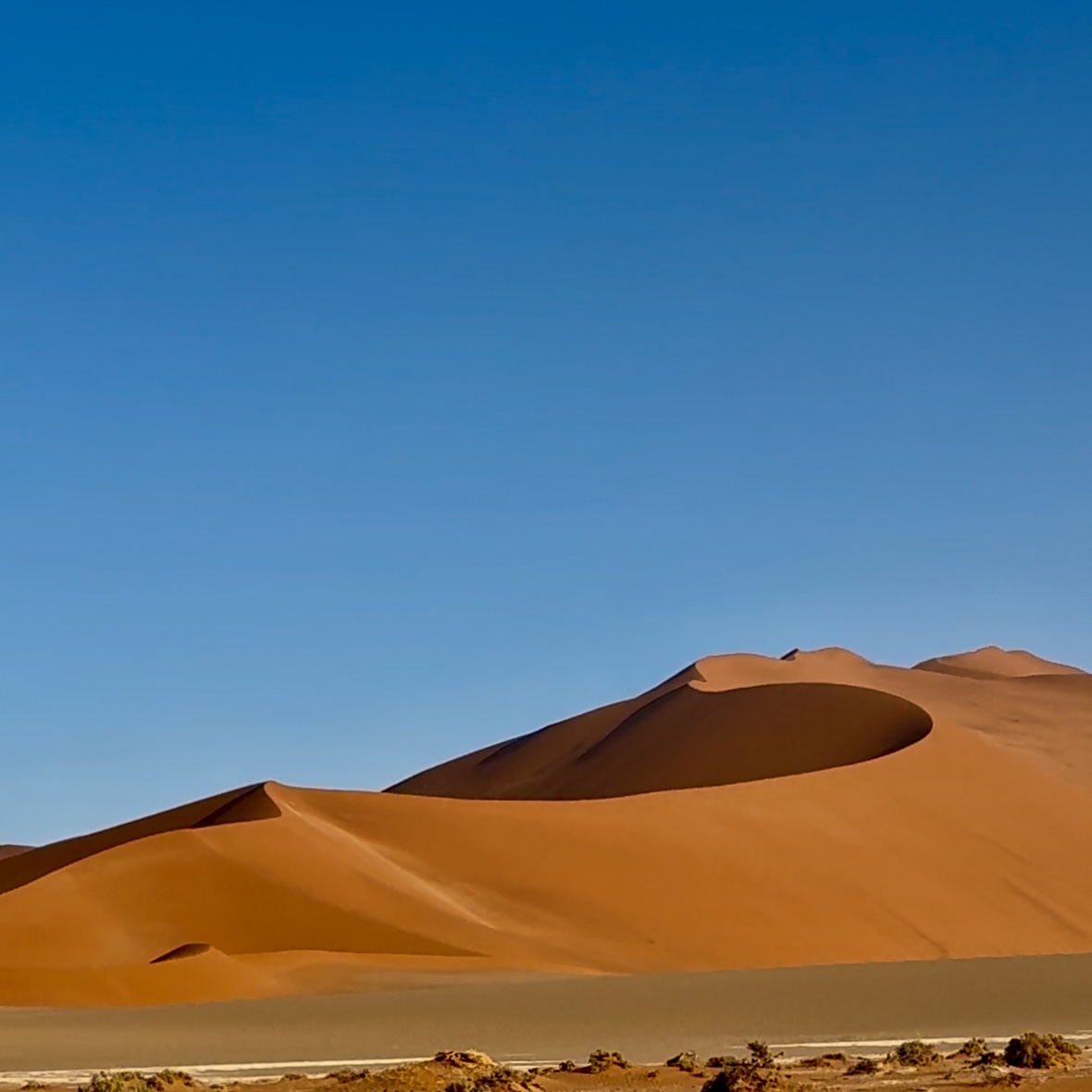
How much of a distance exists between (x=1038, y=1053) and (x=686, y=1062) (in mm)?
3369

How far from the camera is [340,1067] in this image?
18562 mm

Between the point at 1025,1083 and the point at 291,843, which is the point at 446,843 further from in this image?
the point at 1025,1083

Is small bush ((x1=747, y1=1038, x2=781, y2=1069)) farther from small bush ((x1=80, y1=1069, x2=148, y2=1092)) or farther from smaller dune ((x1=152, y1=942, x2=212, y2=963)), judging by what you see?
smaller dune ((x1=152, y1=942, x2=212, y2=963))

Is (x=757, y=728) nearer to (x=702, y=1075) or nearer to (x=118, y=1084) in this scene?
(x=702, y=1075)

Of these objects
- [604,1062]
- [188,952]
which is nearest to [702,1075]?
[604,1062]

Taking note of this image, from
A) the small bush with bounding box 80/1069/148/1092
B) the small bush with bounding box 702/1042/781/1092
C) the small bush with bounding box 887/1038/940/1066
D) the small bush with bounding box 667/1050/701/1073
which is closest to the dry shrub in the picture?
the small bush with bounding box 887/1038/940/1066

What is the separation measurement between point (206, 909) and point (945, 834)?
67.2ft

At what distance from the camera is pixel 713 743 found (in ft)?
194

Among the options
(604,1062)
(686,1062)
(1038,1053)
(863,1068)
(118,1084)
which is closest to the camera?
(118,1084)

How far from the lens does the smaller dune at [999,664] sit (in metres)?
87.3

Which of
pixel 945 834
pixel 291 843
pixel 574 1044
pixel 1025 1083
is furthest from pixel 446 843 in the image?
pixel 1025 1083

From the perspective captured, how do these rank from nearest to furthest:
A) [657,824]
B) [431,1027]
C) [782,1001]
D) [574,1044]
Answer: [574,1044], [431,1027], [782,1001], [657,824]

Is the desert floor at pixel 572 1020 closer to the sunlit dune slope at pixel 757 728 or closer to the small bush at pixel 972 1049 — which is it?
the small bush at pixel 972 1049

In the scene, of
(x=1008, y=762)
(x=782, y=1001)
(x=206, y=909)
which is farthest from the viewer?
(x=1008, y=762)
